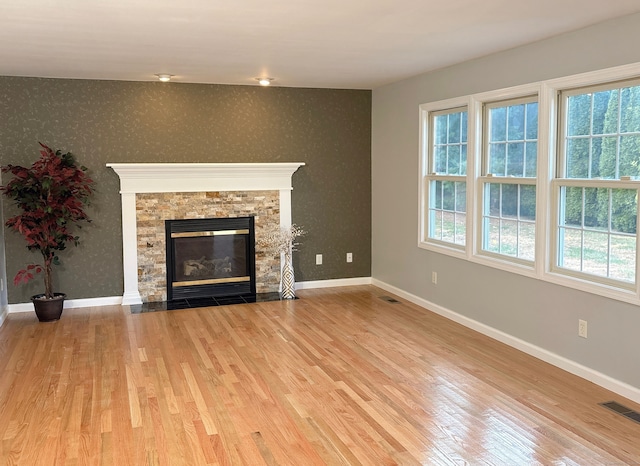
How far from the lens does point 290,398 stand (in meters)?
3.98

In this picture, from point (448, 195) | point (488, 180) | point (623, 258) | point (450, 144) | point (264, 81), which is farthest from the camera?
point (264, 81)

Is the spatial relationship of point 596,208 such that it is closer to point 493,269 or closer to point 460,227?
point 493,269

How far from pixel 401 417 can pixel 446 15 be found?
2.40 meters

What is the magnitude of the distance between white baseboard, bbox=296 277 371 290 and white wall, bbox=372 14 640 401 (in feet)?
0.49

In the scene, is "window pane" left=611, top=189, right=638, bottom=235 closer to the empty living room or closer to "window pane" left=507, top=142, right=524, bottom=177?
the empty living room

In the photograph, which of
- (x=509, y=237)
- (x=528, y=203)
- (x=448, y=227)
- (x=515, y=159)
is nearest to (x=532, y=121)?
(x=515, y=159)

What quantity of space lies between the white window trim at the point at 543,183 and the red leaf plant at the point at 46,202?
→ 3582 mm

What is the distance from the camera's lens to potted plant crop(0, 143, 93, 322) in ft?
18.9

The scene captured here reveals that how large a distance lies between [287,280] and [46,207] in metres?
2.59

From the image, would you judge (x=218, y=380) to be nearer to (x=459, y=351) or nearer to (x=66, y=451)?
(x=66, y=451)

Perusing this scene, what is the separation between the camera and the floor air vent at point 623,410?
3.65 metres

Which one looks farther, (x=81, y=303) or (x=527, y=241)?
(x=81, y=303)

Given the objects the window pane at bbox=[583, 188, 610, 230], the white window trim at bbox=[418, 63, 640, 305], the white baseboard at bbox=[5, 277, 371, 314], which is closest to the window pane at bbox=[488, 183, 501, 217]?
the white window trim at bbox=[418, 63, 640, 305]

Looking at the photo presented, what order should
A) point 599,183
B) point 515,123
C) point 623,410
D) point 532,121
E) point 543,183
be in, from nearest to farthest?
point 623,410 → point 599,183 → point 543,183 → point 532,121 → point 515,123
